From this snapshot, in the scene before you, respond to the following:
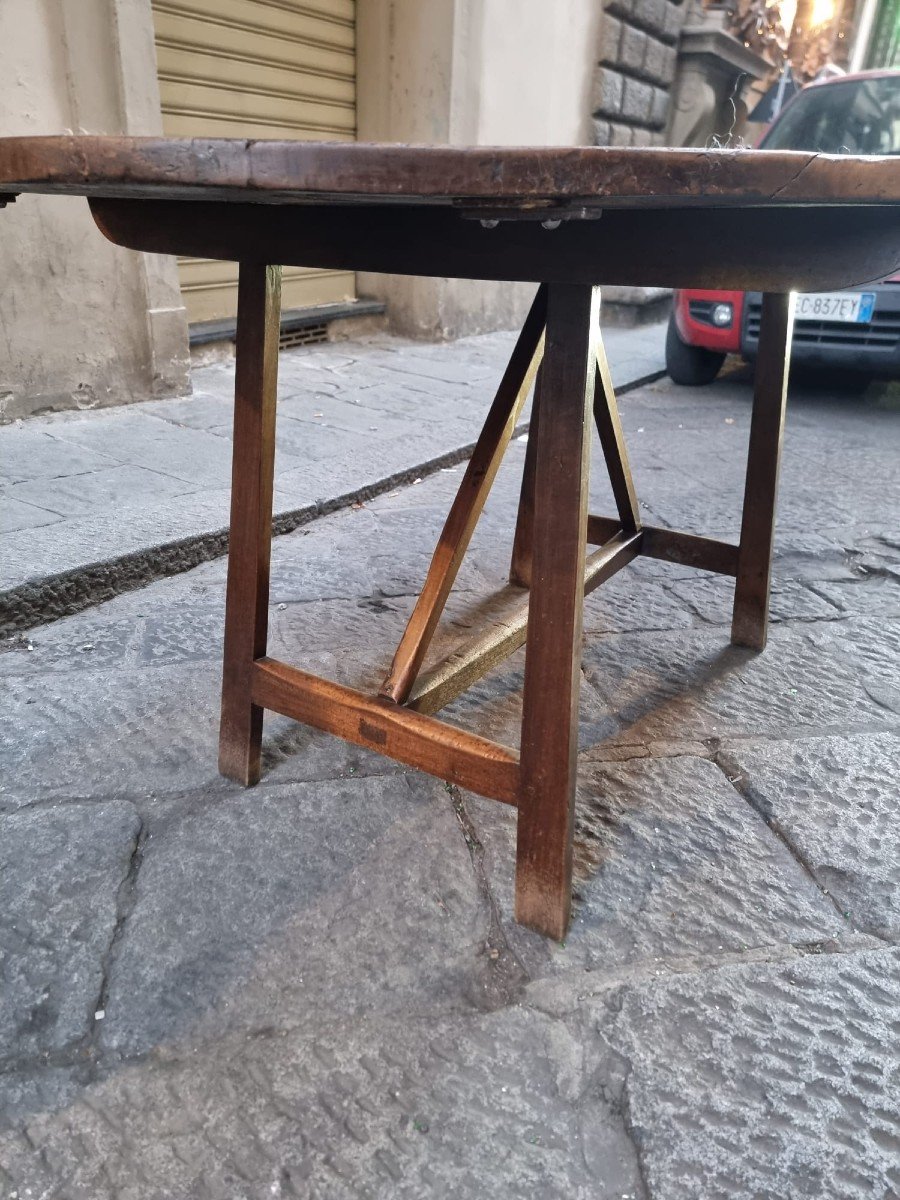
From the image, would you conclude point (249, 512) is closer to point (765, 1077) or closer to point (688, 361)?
point (765, 1077)

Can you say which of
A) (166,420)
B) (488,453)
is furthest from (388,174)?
(166,420)

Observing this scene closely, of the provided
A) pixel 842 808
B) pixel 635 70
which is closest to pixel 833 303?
pixel 635 70

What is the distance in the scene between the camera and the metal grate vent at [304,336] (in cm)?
524

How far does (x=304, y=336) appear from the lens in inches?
211

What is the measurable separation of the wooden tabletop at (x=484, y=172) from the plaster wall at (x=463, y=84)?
4639 mm

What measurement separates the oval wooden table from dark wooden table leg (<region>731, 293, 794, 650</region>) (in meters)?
0.04

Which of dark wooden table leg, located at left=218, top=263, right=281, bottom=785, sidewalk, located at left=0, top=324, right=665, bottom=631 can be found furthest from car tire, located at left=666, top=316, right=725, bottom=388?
dark wooden table leg, located at left=218, top=263, right=281, bottom=785

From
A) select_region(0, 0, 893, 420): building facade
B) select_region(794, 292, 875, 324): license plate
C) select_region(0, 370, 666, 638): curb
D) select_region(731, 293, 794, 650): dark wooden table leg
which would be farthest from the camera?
select_region(794, 292, 875, 324): license plate

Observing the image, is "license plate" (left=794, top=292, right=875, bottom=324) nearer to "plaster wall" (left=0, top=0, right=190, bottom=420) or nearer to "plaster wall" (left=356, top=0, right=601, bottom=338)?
"plaster wall" (left=356, top=0, right=601, bottom=338)

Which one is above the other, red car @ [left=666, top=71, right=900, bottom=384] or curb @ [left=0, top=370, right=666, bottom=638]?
red car @ [left=666, top=71, right=900, bottom=384]

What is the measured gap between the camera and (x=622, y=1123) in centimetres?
99

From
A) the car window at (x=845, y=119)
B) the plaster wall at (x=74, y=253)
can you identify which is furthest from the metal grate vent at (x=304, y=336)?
the car window at (x=845, y=119)

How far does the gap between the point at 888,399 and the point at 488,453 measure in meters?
4.36

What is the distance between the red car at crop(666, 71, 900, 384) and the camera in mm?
4551
